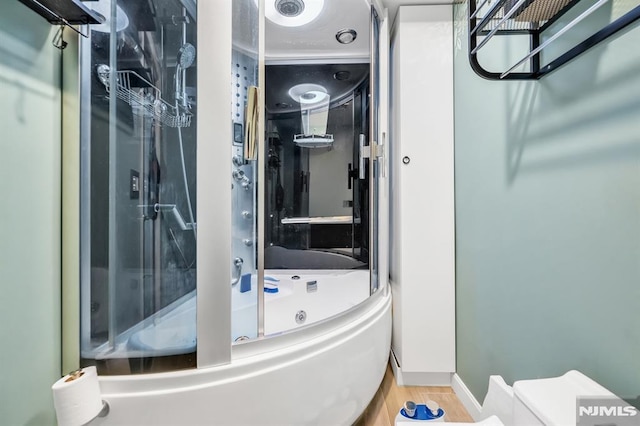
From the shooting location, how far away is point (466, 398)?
4.82 feet

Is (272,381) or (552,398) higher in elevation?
(552,398)

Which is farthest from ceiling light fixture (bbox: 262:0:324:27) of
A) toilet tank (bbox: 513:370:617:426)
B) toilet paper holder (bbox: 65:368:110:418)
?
toilet tank (bbox: 513:370:617:426)

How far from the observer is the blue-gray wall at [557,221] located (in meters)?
0.68

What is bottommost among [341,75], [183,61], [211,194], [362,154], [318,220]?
[318,220]

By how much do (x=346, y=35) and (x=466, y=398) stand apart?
2304 mm

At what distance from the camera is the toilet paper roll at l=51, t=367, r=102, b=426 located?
776mm

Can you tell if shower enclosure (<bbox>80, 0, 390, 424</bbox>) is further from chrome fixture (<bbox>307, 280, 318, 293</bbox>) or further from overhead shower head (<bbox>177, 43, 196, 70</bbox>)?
chrome fixture (<bbox>307, 280, 318, 293</bbox>)

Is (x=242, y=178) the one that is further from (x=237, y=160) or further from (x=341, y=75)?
(x=341, y=75)

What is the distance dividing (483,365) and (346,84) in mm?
1983

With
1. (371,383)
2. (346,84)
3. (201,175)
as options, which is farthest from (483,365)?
(346,84)

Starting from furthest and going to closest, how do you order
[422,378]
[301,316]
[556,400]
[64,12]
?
[422,378] < [301,316] < [64,12] < [556,400]

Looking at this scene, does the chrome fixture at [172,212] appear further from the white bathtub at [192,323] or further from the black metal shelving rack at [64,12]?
the black metal shelving rack at [64,12]

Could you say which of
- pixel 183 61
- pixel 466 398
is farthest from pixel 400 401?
pixel 183 61

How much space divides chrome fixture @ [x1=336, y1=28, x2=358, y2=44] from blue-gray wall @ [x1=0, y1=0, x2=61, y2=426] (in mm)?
1584
